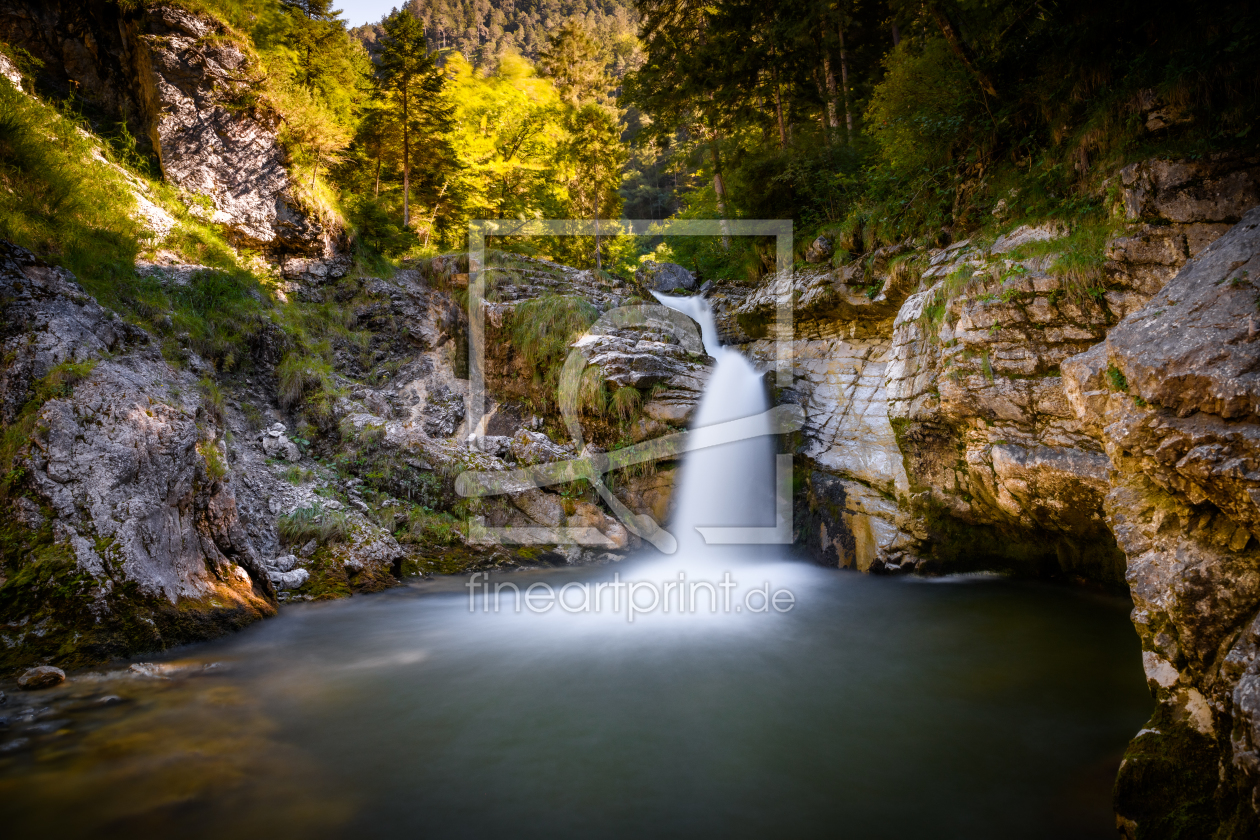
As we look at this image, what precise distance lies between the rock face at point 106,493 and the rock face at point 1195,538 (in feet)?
23.2

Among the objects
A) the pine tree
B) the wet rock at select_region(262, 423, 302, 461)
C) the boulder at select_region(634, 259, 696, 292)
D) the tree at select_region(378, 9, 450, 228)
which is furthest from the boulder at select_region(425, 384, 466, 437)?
the pine tree

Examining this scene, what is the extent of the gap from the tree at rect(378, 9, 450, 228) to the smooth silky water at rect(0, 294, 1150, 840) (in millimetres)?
12290

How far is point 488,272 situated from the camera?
12.4m

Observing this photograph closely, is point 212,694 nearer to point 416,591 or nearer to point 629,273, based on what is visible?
A: point 416,591

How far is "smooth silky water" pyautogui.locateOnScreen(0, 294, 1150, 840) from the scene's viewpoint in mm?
3045

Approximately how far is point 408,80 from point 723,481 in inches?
518

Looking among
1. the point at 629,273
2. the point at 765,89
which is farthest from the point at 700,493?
the point at 765,89

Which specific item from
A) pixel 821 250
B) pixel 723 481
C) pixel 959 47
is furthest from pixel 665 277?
pixel 959 47

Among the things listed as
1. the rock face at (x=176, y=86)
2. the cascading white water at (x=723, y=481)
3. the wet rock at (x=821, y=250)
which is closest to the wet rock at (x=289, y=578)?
the cascading white water at (x=723, y=481)

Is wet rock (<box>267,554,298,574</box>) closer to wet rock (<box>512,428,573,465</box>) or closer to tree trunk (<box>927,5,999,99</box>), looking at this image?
wet rock (<box>512,428,573,465</box>)

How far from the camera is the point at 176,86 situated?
1010 centimetres

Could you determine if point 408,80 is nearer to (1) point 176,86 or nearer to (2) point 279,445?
(1) point 176,86

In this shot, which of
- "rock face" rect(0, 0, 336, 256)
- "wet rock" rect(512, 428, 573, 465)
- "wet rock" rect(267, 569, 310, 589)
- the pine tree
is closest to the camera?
"wet rock" rect(267, 569, 310, 589)

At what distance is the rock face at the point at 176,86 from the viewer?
9.94 metres
